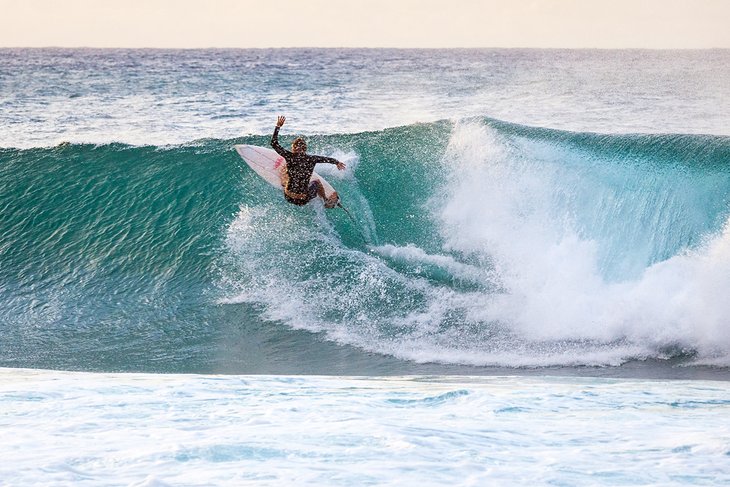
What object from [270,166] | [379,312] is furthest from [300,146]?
[379,312]

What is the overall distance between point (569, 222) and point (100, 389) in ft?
19.7

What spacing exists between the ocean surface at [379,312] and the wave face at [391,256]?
1.2 inches

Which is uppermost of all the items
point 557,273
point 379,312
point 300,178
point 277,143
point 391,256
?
point 277,143

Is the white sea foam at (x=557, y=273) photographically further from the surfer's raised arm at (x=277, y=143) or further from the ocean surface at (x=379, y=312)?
the surfer's raised arm at (x=277, y=143)

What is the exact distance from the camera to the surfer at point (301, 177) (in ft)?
31.9

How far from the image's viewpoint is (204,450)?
414 centimetres

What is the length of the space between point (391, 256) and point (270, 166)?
2256 millimetres

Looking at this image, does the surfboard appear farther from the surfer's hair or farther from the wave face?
the surfer's hair

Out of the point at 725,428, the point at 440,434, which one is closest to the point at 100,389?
the point at 440,434

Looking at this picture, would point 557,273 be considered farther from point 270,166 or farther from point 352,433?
point 352,433

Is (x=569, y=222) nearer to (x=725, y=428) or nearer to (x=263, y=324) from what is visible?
(x=263, y=324)

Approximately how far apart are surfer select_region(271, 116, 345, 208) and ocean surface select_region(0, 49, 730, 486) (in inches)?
9.1

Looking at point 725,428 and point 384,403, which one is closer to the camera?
point 725,428

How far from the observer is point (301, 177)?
32.7ft
